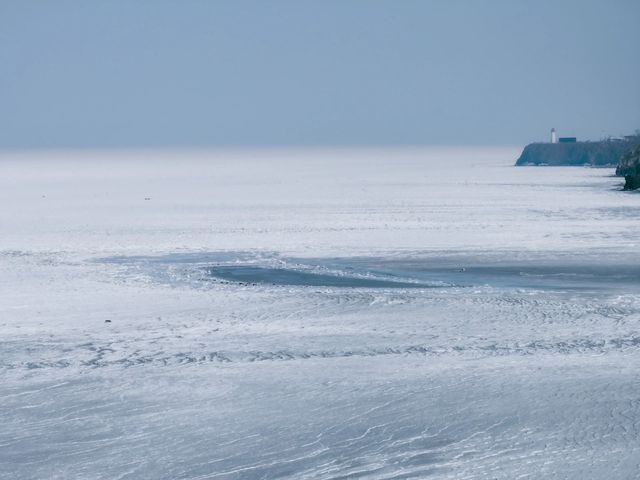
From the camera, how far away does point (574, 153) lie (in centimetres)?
10275

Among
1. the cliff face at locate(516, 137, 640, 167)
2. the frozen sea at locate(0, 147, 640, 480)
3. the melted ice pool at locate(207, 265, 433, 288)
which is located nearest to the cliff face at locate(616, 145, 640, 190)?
the frozen sea at locate(0, 147, 640, 480)

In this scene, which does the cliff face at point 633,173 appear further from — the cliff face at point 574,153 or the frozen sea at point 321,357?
the cliff face at point 574,153

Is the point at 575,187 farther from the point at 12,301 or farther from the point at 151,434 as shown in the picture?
the point at 151,434

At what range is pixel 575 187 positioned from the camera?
4553cm

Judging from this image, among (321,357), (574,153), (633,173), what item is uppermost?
(574,153)

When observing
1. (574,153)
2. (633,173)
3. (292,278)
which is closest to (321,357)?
(292,278)

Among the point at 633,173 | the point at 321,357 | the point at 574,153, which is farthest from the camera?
the point at 574,153

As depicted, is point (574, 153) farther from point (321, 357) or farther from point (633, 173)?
point (321, 357)

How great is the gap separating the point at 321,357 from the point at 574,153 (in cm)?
9569

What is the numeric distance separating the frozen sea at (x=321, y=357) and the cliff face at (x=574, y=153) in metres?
76.9

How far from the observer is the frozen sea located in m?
7.44

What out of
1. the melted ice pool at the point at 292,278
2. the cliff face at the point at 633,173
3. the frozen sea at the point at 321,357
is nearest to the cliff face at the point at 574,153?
the cliff face at the point at 633,173

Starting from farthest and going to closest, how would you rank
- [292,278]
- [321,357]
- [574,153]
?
[574,153] → [292,278] → [321,357]

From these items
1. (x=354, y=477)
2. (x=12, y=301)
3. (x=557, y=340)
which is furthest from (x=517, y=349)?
(x=12, y=301)
